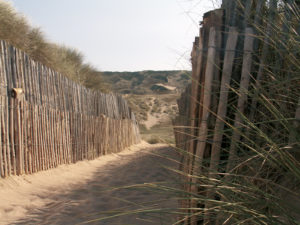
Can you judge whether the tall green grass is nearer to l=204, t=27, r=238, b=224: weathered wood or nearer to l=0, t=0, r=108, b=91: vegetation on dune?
l=204, t=27, r=238, b=224: weathered wood

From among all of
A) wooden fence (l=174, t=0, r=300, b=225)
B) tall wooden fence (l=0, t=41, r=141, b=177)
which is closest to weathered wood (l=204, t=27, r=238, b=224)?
wooden fence (l=174, t=0, r=300, b=225)

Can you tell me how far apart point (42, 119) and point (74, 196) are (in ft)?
6.10

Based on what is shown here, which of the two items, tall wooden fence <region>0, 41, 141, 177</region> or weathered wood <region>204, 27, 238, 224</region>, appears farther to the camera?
tall wooden fence <region>0, 41, 141, 177</region>

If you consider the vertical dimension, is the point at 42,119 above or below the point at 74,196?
above

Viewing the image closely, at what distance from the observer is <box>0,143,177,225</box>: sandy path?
3631 millimetres

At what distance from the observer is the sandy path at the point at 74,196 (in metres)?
3.63

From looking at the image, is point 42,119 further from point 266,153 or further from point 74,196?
point 266,153

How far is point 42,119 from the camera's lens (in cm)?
611

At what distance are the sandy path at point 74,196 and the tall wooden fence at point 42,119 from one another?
0.30 m

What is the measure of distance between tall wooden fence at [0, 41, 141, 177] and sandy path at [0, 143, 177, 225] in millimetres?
302

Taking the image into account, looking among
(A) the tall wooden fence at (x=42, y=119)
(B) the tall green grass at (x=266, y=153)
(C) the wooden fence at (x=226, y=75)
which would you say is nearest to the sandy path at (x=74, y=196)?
(A) the tall wooden fence at (x=42, y=119)

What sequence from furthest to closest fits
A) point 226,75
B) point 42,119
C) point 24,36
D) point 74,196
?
point 24,36, point 42,119, point 74,196, point 226,75

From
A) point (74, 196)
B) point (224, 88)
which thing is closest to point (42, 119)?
point (74, 196)

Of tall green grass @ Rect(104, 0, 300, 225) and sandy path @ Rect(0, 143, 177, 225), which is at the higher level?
Result: tall green grass @ Rect(104, 0, 300, 225)
